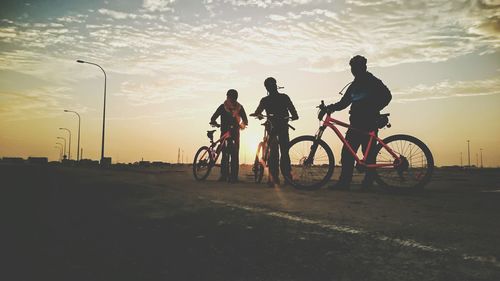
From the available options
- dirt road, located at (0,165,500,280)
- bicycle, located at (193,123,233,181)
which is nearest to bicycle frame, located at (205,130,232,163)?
bicycle, located at (193,123,233,181)

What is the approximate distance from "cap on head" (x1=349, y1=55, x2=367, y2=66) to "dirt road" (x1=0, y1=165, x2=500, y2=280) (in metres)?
3.37

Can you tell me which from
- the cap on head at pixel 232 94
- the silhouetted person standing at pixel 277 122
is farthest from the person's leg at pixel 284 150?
the cap on head at pixel 232 94

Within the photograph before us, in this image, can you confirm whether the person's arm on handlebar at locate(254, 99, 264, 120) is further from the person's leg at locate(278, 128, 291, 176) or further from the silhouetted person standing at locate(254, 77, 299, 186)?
the person's leg at locate(278, 128, 291, 176)

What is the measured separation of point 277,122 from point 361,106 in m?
2.06

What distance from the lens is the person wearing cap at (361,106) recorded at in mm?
6879

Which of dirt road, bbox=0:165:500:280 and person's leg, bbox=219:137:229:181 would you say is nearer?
dirt road, bbox=0:165:500:280

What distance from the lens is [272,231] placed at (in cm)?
297

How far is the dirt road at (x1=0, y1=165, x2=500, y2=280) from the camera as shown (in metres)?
1.99

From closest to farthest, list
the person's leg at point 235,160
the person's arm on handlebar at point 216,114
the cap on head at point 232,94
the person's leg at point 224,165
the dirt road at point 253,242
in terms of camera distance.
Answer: the dirt road at point 253,242 → the person's leg at point 235,160 → the person's leg at point 224,165 → the cap on head at point 232,94 → the person's arm on handlebar at point 216,114

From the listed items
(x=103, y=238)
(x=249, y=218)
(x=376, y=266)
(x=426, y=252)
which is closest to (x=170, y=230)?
(x=103, y=238)

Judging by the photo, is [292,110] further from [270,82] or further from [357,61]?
[357,61]

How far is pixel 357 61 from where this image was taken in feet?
23.0

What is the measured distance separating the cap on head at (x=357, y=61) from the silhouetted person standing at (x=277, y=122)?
1.94 metres

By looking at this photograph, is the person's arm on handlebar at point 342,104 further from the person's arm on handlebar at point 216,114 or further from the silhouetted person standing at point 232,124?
the person's arm on handlebar at point 216,114
